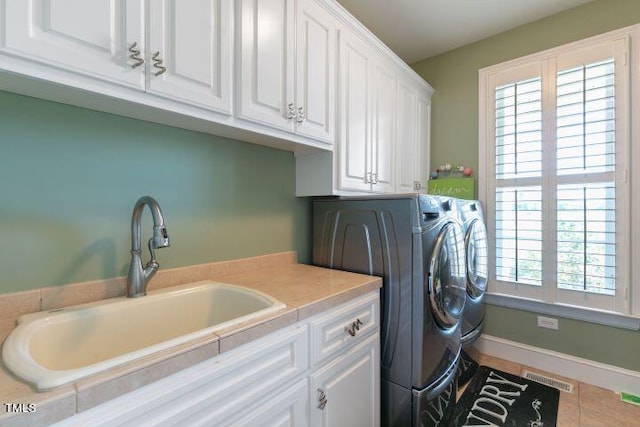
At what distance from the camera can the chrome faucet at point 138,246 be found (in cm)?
104

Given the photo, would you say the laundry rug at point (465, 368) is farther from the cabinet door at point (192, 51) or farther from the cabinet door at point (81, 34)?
the cabinet door at point (81, 34)

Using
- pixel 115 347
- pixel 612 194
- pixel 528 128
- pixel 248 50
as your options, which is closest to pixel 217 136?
pixel 248 50

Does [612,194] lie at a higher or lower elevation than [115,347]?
higher

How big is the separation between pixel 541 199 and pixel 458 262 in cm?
108

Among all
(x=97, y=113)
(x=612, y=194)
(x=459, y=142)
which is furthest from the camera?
(x=459, y=142)

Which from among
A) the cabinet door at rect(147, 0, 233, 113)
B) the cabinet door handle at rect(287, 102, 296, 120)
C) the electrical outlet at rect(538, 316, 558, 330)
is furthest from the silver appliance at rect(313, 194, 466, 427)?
the electrical outlet at rect(538, 316, 558, 330)

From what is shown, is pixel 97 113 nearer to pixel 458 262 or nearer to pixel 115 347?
pixel 115 347

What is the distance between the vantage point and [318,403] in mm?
1078

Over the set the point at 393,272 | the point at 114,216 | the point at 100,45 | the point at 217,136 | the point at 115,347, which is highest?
the point at 100,45

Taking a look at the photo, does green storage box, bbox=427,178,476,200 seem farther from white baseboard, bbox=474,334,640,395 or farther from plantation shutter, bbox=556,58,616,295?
white baseboard, bbox=474,334,640,395

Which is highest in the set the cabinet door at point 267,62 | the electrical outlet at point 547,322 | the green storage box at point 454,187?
the cabinet door at point 267,62

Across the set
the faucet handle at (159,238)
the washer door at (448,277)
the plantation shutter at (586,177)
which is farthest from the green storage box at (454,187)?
the faucet handle at (159,238)

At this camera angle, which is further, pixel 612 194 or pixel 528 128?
pixel 528 128

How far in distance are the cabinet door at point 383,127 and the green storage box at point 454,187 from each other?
72 cm
